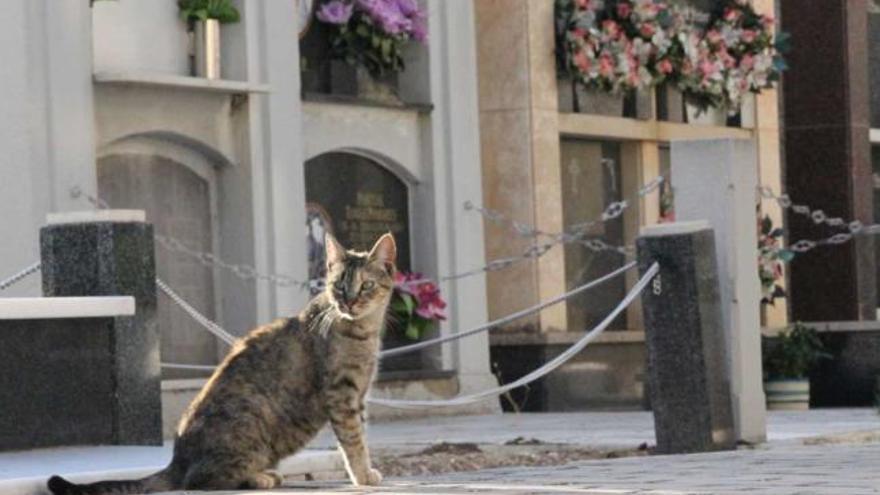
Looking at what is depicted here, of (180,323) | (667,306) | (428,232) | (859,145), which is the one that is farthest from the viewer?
(859,145)

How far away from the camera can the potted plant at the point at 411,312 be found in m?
23.5

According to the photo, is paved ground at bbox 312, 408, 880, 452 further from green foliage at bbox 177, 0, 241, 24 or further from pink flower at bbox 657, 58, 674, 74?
pink flower at bbox 657, 58, 674, 74

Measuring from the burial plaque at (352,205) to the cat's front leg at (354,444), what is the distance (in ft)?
33.2

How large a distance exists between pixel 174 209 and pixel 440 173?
3708 mm

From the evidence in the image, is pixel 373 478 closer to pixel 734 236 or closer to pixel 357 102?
pixel 734 236

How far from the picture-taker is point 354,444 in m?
12.5

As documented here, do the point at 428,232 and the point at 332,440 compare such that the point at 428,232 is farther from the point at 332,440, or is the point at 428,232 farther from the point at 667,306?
the point at 667,306

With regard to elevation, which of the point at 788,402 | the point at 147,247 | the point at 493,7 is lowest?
the point at 788,402

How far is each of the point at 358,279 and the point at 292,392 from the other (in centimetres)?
62

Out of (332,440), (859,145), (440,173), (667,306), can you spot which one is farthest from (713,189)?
(859,145)

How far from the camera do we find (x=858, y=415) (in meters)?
22.7

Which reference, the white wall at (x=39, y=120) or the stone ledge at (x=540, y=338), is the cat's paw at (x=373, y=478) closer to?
the white wall at (x=39, y=120)

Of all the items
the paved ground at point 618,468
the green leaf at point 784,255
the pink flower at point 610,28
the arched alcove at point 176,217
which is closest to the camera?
the paved ground at point 618,468

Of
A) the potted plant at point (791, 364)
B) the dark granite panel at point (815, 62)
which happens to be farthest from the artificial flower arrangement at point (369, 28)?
the dark granite panel at point (815, 62)
